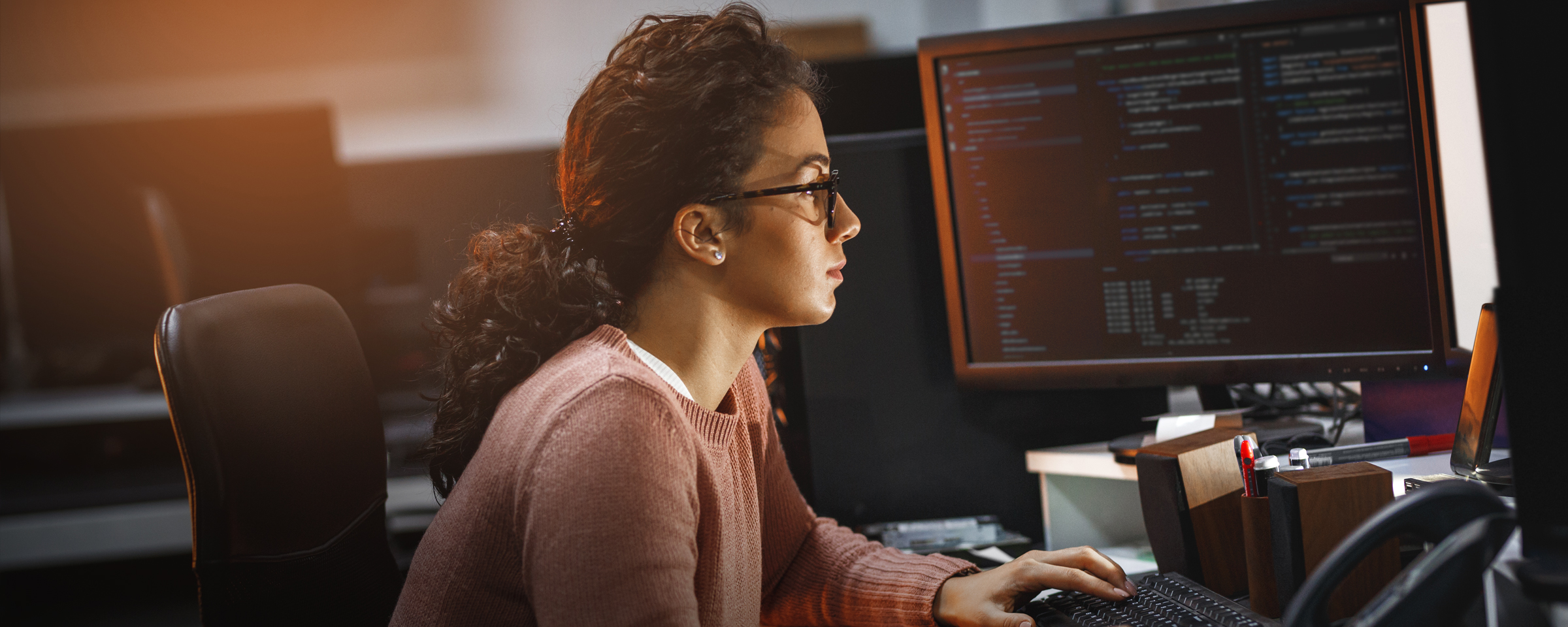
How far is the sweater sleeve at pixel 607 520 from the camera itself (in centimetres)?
69

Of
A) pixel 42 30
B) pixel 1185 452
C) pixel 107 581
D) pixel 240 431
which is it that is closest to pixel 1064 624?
pixel 1185 452

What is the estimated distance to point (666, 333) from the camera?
891mm

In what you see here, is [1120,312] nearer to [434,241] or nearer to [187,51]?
[434,241]

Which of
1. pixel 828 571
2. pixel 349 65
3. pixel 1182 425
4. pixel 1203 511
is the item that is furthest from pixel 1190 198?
pixel 349 65

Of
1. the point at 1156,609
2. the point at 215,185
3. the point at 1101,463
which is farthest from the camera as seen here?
the point at 215,185

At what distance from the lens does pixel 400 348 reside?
2.73 m

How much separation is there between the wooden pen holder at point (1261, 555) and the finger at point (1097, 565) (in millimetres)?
102

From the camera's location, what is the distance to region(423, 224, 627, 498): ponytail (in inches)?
35.4

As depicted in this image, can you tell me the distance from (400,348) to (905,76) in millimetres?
1865

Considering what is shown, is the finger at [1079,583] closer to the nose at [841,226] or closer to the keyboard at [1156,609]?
the keyboard at [1156,609]

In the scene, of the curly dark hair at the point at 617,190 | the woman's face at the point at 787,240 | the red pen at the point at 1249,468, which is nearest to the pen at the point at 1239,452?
the red pen at the point at 1249,468

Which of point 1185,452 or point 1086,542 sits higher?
point 1185,452

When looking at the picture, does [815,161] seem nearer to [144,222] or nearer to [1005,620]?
[1005,620]

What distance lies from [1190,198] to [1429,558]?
636mm
